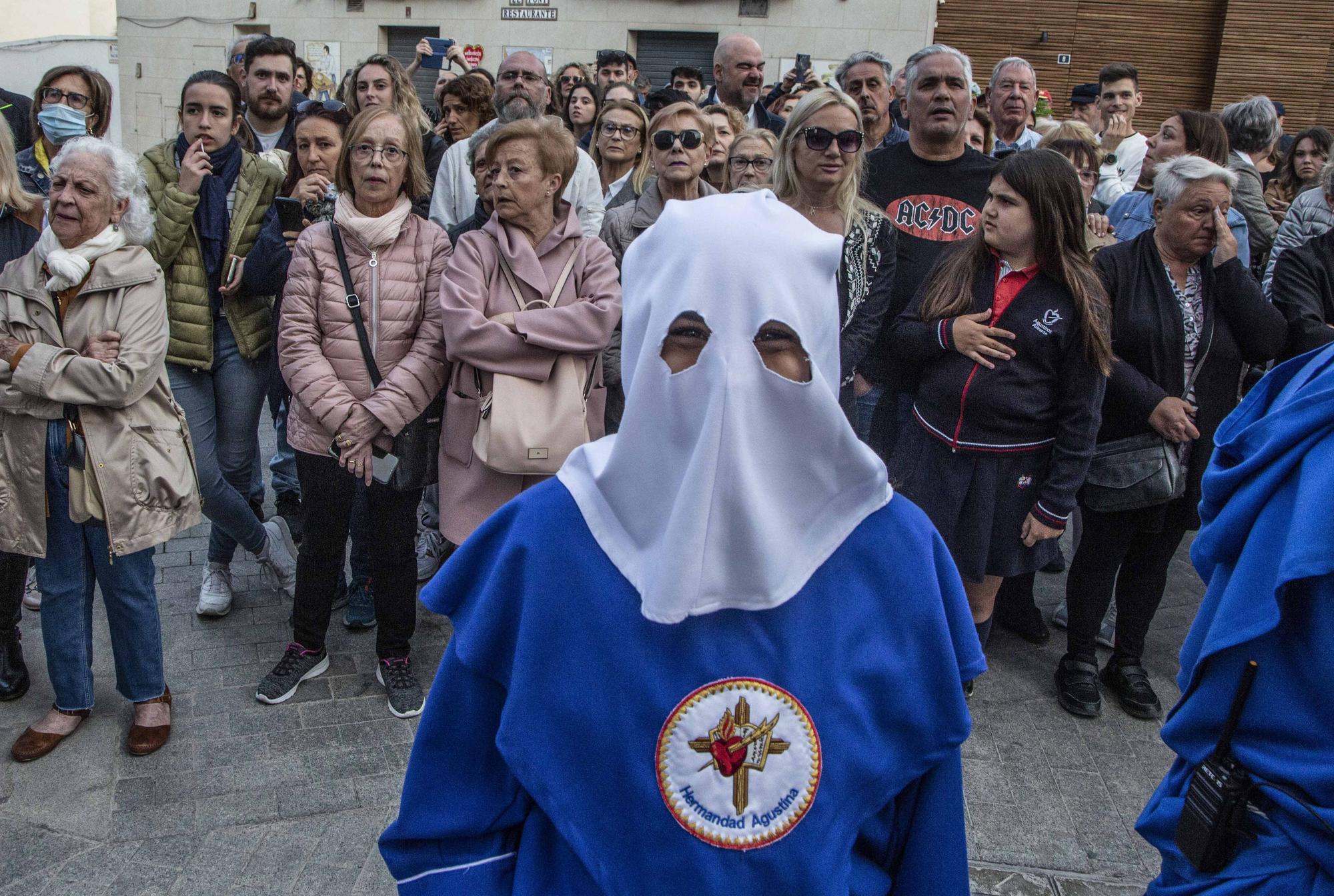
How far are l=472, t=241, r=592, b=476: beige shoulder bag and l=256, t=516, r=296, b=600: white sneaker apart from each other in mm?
1522

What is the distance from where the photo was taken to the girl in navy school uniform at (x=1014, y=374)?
3.80 m

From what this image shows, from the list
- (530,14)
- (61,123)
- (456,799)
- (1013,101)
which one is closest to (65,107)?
(61,123)

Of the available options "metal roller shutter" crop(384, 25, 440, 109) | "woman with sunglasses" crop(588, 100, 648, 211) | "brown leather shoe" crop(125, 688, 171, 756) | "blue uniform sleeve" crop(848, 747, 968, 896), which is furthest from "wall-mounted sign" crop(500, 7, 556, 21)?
"blue uniform sleeve" crop(848, 747, 968, 896)

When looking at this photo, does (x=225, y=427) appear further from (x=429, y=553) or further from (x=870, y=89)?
(x=870, y=89)

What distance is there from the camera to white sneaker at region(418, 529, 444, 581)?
5301 millimetres

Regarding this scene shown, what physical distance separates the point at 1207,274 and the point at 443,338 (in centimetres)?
300

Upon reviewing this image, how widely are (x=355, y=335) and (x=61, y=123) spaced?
1870 millimetres

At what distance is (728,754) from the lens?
4.87ft

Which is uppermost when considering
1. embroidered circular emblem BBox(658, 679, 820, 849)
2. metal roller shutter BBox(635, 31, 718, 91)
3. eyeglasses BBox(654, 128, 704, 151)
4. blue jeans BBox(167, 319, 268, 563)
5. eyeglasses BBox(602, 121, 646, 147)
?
metal roller shutter BBox(635, 31, 718, 91)

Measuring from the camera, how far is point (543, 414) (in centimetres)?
383

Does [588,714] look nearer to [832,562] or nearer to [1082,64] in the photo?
[832,562]

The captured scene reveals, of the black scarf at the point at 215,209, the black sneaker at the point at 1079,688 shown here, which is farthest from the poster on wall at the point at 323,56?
the black sneaker at the point at 1079,688

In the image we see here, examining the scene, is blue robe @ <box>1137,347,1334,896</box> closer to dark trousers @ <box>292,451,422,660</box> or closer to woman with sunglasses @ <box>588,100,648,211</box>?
dark trousers @ <box>292,451,422,660</box>

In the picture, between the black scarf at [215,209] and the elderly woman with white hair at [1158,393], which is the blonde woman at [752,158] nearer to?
the elderly woman with white hair at [1158,393]
